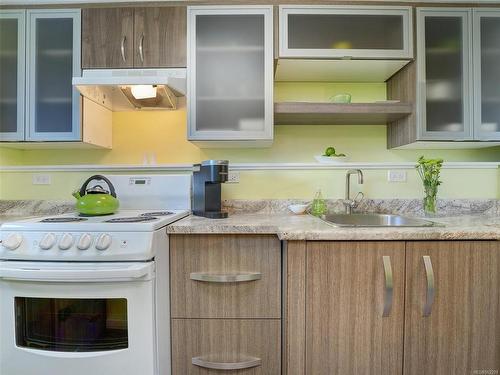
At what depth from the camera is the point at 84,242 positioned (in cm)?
112

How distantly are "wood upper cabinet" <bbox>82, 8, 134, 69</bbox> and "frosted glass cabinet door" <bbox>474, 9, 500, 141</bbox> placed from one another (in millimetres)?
2065

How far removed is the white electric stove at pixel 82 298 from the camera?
1.11m

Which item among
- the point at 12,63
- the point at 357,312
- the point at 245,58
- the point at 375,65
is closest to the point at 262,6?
the point at 245,58

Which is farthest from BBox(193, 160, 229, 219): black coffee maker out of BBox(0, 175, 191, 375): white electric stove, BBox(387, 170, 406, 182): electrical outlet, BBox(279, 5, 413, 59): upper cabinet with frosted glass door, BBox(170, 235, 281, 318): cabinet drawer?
BBox(387, 170, 406, 182): electrical outlet

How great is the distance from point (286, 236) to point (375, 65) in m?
1.27

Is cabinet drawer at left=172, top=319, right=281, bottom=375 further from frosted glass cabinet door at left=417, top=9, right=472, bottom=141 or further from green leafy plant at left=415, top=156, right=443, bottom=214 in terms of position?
frosted glass cabinet door at left=417, top=9, right=472, bottom=141

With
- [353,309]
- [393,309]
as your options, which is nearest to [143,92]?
[353,309]

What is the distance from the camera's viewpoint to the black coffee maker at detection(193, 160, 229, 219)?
1.57 meters

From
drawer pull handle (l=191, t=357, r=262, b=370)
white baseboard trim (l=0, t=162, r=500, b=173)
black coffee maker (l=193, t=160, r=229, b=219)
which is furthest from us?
white baseboard trim (l=0, t=162, r=500, b=173)

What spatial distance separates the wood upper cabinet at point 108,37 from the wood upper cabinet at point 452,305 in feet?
5.99

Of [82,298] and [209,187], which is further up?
[209,187]

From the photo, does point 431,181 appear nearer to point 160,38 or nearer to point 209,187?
point 209,187

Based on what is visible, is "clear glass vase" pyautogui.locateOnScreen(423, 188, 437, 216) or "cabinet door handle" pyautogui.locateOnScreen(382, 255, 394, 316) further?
"clear glass vase" pyautogui.locateOnScreen(423, 188, 437, 216)

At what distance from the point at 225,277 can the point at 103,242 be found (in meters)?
0.54
